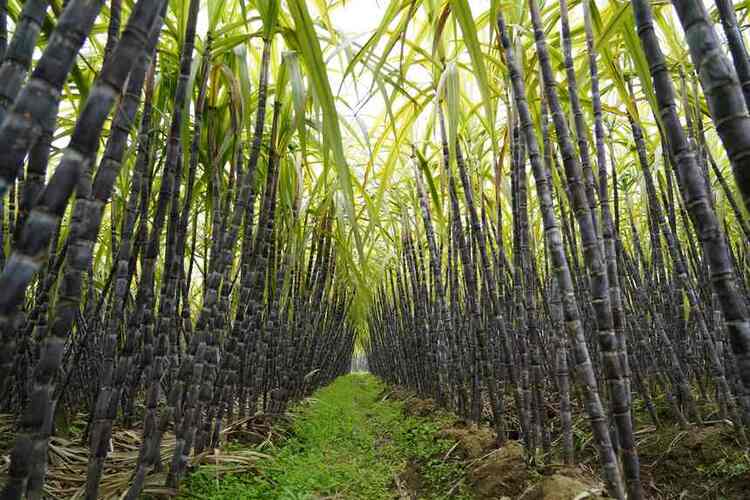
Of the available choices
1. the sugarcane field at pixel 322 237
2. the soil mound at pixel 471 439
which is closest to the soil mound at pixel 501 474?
the sugarcane field at pixel 322 237

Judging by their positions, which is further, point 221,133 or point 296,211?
point 296,211

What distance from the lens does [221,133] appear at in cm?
185

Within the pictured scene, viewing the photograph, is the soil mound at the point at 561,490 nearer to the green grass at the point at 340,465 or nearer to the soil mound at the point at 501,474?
the soil mound at the point at 501,474

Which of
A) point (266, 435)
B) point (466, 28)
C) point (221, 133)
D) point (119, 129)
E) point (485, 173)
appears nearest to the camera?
point (119, 129)

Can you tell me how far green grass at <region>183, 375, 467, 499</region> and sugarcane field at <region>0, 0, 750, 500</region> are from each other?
0.02 metres

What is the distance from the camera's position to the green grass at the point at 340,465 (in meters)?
1.67

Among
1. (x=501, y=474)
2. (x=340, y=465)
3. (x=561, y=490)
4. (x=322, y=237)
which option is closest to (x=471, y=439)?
(x=501, y=474)

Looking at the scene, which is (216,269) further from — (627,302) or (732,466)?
(627,302)

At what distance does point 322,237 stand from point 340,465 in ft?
4.81

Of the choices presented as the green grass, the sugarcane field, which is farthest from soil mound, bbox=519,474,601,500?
the green grass

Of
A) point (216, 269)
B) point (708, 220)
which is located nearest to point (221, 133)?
point (216, 269)

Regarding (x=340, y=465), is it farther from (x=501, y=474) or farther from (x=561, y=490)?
(x=561, y=490)

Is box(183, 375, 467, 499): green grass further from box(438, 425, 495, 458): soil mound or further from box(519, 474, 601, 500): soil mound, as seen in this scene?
box(519, 474, 601, 500): soil mound

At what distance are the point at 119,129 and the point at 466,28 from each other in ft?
2.11
